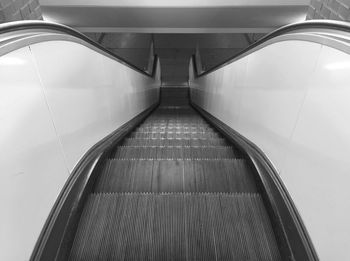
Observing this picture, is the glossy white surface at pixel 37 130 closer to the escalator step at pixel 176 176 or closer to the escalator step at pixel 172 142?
the escalator step at pixel 176 176

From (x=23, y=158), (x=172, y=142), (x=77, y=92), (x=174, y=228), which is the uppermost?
(x=77, y=92)

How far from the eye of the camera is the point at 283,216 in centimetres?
137

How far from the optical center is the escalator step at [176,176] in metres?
1.77

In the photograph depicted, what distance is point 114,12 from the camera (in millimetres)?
4449

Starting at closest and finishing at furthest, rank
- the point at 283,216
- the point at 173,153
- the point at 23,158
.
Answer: the point at 23,158
the point at 283,216
the point at 173,153

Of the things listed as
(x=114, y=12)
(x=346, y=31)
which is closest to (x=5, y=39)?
(x=346, y=31)

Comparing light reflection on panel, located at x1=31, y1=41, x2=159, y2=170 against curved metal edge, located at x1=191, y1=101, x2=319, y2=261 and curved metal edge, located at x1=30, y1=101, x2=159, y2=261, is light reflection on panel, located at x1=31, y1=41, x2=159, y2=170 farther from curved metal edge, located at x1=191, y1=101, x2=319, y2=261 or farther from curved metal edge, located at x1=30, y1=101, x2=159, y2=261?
curved metal edge, located at x1=191, y1=101, x2=319, y2=261

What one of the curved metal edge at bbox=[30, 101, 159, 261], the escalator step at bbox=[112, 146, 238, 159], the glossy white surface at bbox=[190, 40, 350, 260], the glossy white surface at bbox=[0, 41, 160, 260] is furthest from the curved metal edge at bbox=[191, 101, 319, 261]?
the glossy white surface at bbox=[0, 41, 160, 260]

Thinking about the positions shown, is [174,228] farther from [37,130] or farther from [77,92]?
[77,92]

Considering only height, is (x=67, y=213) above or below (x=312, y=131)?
below

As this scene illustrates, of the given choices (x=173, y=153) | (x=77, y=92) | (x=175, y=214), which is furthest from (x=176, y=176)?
(x=77, y=92)

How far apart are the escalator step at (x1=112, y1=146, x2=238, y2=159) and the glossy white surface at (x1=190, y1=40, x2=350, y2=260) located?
392 mm

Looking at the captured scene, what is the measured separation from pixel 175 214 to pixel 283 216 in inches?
23.1

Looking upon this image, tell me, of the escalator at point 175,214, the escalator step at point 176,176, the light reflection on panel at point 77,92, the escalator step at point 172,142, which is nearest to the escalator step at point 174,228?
the escalator at point 175,214
